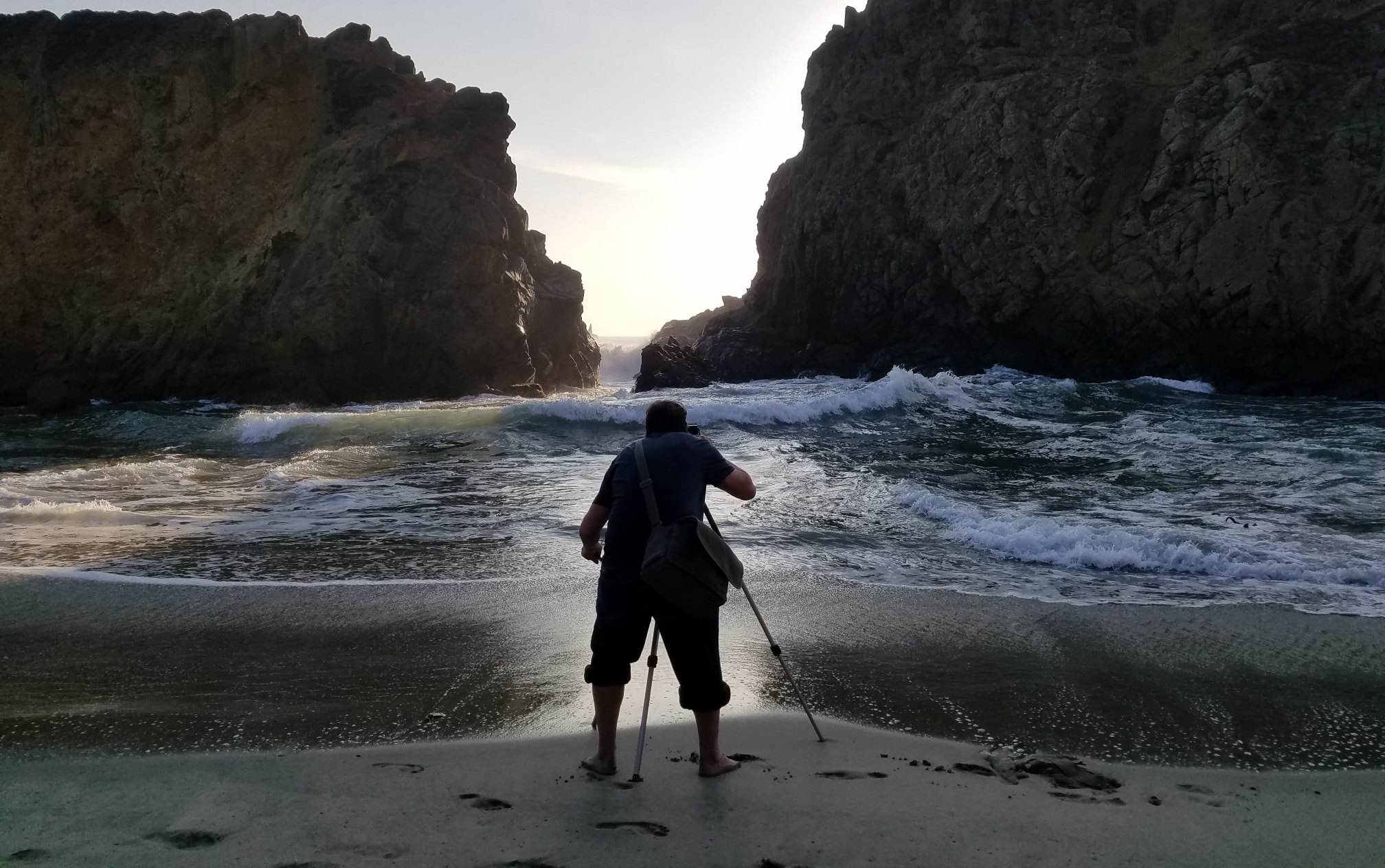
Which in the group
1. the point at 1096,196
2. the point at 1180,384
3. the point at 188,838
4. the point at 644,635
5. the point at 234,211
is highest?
the point at 234,211

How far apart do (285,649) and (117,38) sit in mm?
35752

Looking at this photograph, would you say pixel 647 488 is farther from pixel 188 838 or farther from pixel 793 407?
pixel 793 407

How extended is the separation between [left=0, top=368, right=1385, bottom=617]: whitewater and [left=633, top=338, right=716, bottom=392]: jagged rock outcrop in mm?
18626

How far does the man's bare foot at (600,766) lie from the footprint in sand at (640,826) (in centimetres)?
39

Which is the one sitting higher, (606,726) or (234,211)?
(234,211)

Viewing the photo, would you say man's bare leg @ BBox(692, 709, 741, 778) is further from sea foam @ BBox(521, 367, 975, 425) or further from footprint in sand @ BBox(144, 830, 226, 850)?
sea foam @ BBox(521, 367, 975, 425)

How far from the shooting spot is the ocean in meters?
4.11

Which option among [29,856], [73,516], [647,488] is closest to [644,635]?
[647,488]

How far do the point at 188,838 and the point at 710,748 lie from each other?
1.79 metres

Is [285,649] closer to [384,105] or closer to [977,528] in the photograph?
[977,528]

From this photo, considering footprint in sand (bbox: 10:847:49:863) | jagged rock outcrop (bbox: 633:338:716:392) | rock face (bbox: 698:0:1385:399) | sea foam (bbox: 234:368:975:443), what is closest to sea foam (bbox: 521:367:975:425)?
sea foam (bbox: 234:368:975:443)

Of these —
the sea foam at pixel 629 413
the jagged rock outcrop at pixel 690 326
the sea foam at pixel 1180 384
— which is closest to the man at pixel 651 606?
the sea foam at pixel 629 413

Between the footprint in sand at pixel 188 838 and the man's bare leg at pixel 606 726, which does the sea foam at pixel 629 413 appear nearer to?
the man's bare leg at pixel 606 726

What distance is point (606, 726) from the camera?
357 cm
